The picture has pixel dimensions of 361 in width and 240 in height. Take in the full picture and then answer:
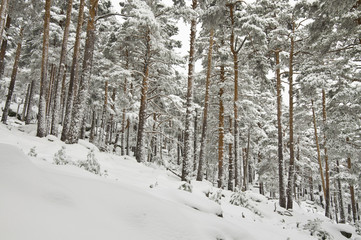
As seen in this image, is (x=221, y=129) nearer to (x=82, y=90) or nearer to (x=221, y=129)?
(x=221, y=129)

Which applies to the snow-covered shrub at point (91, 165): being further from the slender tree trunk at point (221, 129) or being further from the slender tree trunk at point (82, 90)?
the slender tree trunk at point (221, 129)

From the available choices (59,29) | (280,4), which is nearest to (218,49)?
(280,4)

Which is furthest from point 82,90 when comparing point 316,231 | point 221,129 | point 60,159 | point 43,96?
point 316,231

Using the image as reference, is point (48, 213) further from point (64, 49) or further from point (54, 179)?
point (64, 49)

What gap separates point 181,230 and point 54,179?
2.04m

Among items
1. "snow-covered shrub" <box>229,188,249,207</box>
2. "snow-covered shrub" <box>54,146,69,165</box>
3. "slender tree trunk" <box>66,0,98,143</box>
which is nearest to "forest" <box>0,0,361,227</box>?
"slender tree trunk" <box>66,0,98,143</box>

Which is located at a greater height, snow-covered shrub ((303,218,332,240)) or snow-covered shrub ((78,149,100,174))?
snow-covered shrub ((78,149,100,174))

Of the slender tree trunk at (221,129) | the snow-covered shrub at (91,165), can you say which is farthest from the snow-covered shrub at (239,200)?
the snow-covered shrub at (91,165)

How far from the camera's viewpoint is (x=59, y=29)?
1852 cm

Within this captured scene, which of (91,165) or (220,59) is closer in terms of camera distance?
(91,165)

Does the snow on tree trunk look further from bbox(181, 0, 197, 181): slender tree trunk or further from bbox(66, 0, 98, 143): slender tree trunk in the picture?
bbox(66, 0, 98, 143): slender tree trunk

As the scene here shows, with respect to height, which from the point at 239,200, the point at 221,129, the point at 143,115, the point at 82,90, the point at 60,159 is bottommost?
the point at 239,200

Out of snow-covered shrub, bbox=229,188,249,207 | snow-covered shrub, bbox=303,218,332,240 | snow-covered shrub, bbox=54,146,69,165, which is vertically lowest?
snow-covered shrub, bbox=303,218,332,240

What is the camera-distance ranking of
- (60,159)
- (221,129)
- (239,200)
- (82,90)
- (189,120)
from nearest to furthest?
(60,159) → (239,200) → (82,90) → (189,120) → (221,129)
